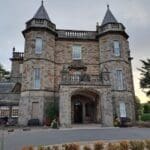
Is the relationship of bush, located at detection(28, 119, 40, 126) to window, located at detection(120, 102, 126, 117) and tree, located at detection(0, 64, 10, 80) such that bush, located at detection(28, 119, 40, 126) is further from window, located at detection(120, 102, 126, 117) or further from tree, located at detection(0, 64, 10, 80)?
tree, located at detection(0, 64, 10, 80)

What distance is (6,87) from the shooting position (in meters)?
27.4

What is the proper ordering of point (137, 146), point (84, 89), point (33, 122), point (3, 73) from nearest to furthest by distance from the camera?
point (137, 146) → point (84, 89) → point (33, 122) → point (3, 73)

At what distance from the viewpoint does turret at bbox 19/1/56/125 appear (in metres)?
21.9

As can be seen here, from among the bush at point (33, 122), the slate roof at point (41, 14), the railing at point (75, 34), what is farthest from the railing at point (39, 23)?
the bush at point (33, 122)

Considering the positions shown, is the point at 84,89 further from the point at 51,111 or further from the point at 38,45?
the point at 38,45

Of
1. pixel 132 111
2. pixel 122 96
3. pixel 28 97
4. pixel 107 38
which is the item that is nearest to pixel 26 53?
pixel 28 97

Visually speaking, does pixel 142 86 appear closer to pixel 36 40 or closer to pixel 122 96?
pixel 122 96

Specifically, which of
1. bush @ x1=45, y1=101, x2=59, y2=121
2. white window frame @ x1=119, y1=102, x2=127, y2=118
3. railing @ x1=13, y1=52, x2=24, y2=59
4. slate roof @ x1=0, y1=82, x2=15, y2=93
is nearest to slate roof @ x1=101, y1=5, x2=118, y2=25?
white window frame @ x1=119, y1=102, x2=127, y2=118

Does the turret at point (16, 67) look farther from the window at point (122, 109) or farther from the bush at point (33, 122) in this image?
the window at point (122, 109)

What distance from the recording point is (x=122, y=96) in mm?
23250

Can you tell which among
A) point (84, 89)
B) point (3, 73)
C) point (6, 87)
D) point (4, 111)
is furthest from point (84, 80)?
point (3, 73)

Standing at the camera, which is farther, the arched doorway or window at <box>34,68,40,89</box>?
the arched doorway

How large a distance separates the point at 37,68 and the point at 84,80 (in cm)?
601

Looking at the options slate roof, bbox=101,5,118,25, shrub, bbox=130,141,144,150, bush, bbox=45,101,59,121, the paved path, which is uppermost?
slate roof, bbox=101,5,118,25
